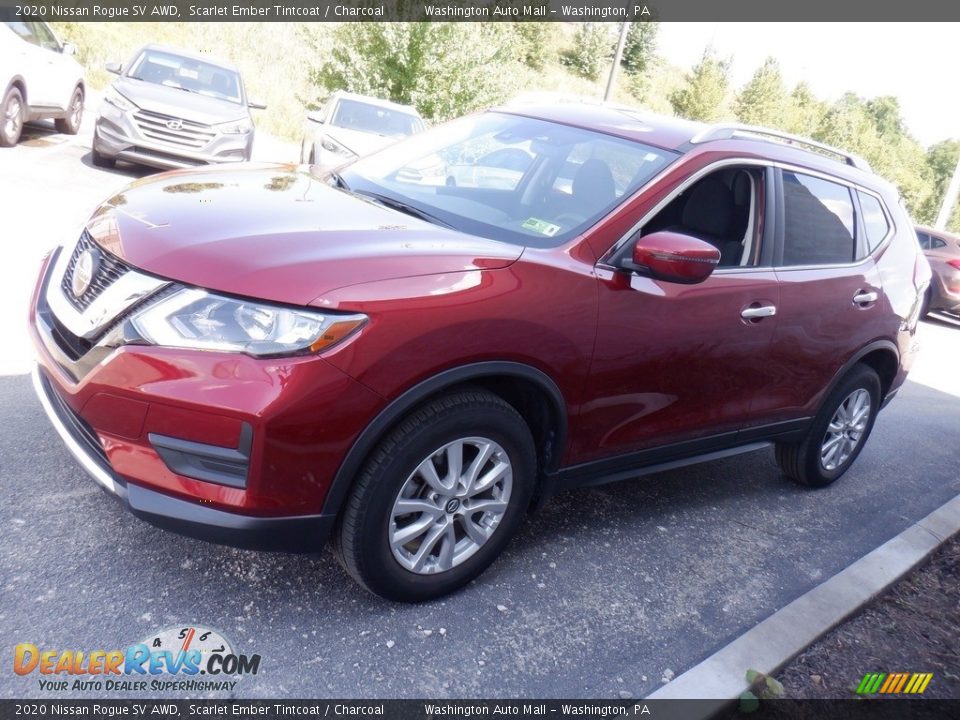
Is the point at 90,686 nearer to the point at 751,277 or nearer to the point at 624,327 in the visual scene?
the point at 624,327

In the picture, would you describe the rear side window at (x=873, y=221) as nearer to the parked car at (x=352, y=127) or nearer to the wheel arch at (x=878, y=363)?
the wheel arch at (x=878, y=363)

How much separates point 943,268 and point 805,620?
13.7 metres

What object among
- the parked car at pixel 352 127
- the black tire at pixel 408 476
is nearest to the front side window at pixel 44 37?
the parked car at pixel 352 127

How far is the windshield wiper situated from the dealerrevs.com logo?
5.60 ft

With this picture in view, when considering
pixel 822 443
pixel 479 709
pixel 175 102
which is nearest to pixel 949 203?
pixel 175 102

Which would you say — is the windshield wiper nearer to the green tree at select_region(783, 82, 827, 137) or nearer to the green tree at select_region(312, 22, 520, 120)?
the green tree at select_region(312, 22, 520, 120)

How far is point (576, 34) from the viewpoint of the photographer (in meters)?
63.5

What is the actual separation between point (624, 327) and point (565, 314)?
33cm

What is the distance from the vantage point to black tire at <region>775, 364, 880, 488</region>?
4.86m

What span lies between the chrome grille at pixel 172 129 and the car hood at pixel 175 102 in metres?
0.06

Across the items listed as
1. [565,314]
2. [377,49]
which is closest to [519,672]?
[565,314]

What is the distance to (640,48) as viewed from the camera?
65.9m

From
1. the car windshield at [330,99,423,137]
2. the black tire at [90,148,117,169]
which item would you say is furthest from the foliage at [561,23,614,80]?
the black tire at [90,148,117,169]

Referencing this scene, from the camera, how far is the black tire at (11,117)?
33.7 ft
